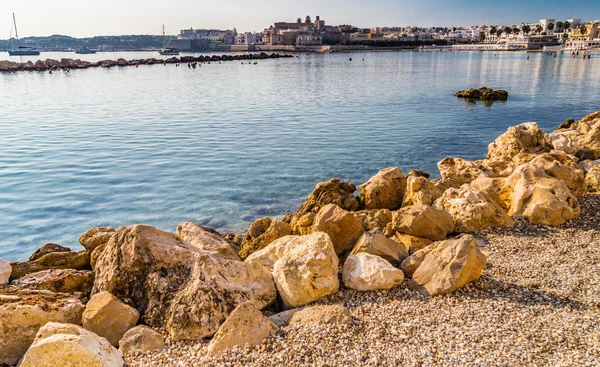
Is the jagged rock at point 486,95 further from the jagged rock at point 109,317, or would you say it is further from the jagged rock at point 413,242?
the jagged rock at point 109,317

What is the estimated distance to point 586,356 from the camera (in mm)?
3867

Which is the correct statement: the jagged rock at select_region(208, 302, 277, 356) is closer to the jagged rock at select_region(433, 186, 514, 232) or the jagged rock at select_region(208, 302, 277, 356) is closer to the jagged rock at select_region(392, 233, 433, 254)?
the jagged rock at select_region(392, 233, 433, 254)

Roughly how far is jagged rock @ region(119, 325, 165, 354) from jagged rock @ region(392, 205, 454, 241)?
4.23 meters

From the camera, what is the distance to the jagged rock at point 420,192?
8312 millimetres

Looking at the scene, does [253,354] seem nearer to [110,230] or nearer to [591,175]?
[110,230]

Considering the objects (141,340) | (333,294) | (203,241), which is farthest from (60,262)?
(333,294)

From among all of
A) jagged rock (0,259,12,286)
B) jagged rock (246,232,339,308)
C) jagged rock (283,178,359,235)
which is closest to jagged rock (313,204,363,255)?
jagged rock (246,232,339,308)

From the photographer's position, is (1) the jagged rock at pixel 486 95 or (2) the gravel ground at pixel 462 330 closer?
(2) the gravel ground at pixel 462 330

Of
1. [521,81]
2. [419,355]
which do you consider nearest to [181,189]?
[419,355]

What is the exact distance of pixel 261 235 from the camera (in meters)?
7.54

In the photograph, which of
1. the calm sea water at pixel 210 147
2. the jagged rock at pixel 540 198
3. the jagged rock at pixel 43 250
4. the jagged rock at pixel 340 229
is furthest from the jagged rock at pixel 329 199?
the jagged rock at pixel 43 250

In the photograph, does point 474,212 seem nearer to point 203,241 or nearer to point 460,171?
point 460,171

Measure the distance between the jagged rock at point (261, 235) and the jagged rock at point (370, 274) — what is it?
210 centimetres

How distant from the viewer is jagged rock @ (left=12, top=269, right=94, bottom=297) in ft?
18.7
